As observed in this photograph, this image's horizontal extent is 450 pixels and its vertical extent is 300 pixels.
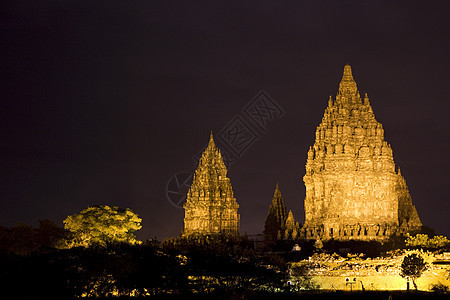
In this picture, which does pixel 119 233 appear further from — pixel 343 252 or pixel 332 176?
pixel 332 176

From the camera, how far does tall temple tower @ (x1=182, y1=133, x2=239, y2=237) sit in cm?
10875

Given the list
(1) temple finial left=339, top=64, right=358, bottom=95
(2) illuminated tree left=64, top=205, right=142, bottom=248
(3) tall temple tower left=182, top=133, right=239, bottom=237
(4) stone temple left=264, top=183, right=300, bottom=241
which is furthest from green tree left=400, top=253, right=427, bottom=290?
(3) tall temple tower left=182, top=133, right=239, bottom=237

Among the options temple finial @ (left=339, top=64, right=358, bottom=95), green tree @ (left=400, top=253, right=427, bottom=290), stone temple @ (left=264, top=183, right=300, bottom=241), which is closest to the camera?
green tree @ (left=400, top=253, right=427, bottom=290)

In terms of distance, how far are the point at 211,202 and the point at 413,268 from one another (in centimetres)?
4476

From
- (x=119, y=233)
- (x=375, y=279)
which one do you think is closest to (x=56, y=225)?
(x=119, y=233)

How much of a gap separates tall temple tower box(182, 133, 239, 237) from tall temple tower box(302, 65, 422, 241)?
12.5m

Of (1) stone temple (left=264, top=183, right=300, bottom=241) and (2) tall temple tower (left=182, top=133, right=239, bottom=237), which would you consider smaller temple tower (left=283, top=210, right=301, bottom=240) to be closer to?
(1) stone temple (left=264, top=183, right=300, bottom=241)

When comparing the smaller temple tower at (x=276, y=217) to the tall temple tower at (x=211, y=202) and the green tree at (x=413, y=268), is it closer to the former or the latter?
the tall temple tower at (x=211, y=202)

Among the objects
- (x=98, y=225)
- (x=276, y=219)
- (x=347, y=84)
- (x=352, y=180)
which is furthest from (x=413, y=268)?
(x=276, y=219)

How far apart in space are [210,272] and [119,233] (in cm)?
2463

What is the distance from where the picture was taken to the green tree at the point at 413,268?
2660 inches

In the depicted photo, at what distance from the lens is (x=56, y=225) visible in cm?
9019

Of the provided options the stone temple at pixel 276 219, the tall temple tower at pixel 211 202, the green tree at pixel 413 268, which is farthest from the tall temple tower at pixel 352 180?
the green tree at pixel 413 268

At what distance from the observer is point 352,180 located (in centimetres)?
9725
